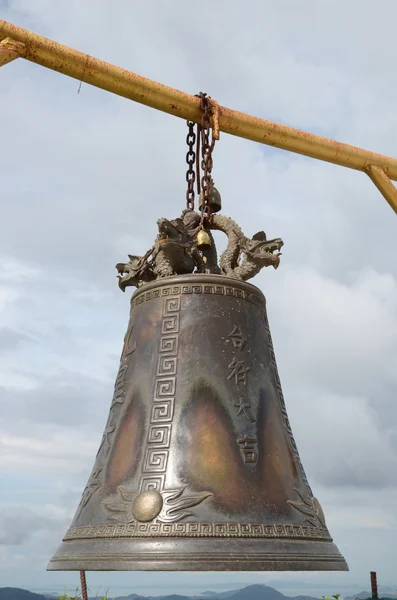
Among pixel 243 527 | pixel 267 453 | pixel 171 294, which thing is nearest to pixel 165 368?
pixel 171 294

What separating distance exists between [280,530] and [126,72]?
2.94 metres

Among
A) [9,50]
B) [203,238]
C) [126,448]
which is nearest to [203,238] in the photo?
[203,238]

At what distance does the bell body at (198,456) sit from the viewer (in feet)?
10.9

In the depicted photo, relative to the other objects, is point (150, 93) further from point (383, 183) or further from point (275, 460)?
point (275, 460)

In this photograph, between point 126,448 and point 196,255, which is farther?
point 196,255

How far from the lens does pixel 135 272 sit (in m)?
4.47

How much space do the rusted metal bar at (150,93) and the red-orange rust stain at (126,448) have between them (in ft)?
6.40

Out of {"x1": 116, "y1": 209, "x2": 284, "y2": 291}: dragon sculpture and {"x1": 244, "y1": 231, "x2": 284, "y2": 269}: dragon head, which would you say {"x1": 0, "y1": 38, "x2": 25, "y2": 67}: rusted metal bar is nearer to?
{"x1": 116, "y1": 209, "x2": 284, "y2": 291}: dragon sculpture

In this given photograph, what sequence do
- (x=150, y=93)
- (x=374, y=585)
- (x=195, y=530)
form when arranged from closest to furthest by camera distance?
1. (x=195, y=530)
2. (x=150, y=93)
3. (x=374, y=585)

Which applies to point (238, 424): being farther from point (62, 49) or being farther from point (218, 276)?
point (62, 49)

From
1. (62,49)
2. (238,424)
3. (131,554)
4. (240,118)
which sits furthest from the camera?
(240,118)

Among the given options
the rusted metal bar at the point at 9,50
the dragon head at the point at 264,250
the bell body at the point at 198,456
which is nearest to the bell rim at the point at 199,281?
the bell body at the point at 198,456

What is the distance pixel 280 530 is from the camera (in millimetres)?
3453

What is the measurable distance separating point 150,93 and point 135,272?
1172mm
